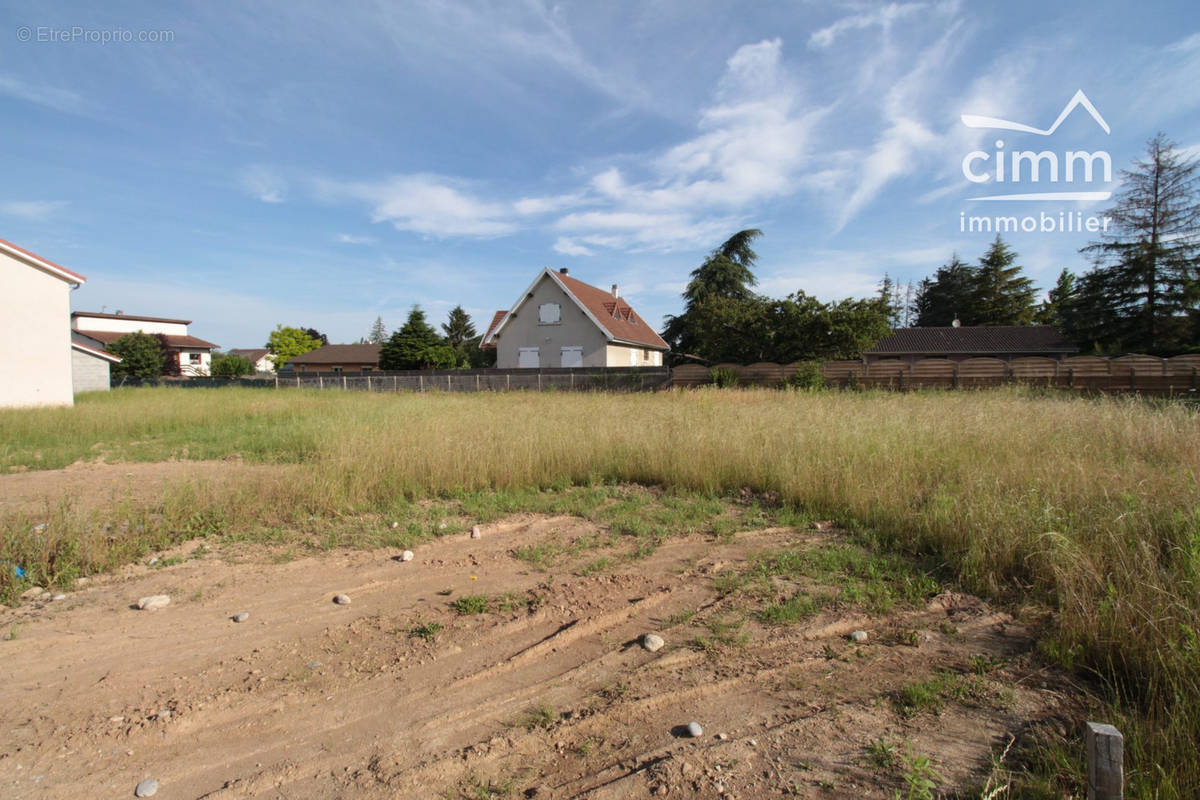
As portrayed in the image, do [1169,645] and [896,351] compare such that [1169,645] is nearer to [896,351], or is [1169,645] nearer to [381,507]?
[381,507]

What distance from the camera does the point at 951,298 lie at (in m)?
57.9

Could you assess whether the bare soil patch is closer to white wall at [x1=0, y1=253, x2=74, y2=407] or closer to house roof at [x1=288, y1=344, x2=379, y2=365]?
white wall at [x1=0, y1=253, x2=74, y2=407]

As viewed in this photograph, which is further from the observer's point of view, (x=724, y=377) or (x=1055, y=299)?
(x=1055, y=299)

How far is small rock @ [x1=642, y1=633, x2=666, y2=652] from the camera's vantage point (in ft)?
10.2

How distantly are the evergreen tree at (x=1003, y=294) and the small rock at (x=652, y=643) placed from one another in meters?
63.3

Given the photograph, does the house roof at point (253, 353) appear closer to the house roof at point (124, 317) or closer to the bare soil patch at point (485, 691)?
the house roof at point (124, 317)

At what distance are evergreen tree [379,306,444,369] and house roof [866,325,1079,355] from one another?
104ft

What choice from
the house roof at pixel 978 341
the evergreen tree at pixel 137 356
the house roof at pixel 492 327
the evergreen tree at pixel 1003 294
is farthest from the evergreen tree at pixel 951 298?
the evergreen tree at pixel 137 356

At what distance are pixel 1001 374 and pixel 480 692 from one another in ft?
79.5

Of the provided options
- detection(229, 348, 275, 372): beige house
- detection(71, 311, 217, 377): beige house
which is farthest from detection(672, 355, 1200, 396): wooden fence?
detection(229, 348, 275, 372): beige house

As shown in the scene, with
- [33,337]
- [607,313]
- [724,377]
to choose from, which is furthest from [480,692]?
[607,313]

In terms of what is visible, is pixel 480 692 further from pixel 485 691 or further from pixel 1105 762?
pixel 1105 762

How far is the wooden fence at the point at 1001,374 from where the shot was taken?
18891 millimetres

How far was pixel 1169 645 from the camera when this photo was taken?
102 inches
